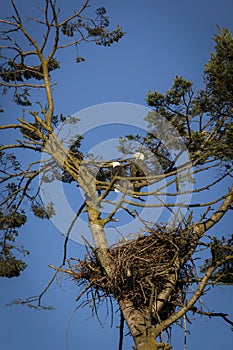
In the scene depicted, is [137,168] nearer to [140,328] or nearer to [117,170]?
[117,170]

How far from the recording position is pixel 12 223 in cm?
935

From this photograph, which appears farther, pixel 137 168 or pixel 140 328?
pixel 137 168

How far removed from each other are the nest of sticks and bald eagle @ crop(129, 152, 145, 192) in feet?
4.12

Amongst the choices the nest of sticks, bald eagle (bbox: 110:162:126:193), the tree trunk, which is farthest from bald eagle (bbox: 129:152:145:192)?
the tree trunk

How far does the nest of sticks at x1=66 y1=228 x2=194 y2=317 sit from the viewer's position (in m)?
6.27

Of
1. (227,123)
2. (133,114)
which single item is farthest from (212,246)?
(133,114)

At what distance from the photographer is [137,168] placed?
336 inches

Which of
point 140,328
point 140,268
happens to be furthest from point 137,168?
point 140,328

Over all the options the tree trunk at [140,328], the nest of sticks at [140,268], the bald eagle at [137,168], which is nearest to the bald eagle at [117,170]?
the bald eagle at [137,168]

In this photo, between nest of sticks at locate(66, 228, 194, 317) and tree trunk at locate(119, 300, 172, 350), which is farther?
nest of sticks at locate(66, 228, 194, 317)

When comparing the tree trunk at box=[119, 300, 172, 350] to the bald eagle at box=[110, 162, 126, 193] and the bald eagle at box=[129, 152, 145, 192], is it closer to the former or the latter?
the bald eagle at box=[129, 152, 145, 192]

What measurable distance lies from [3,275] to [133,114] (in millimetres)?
3696

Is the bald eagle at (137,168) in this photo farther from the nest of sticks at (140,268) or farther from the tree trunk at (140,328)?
the tree trunk at (140,328)

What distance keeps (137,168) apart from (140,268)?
2479mm
